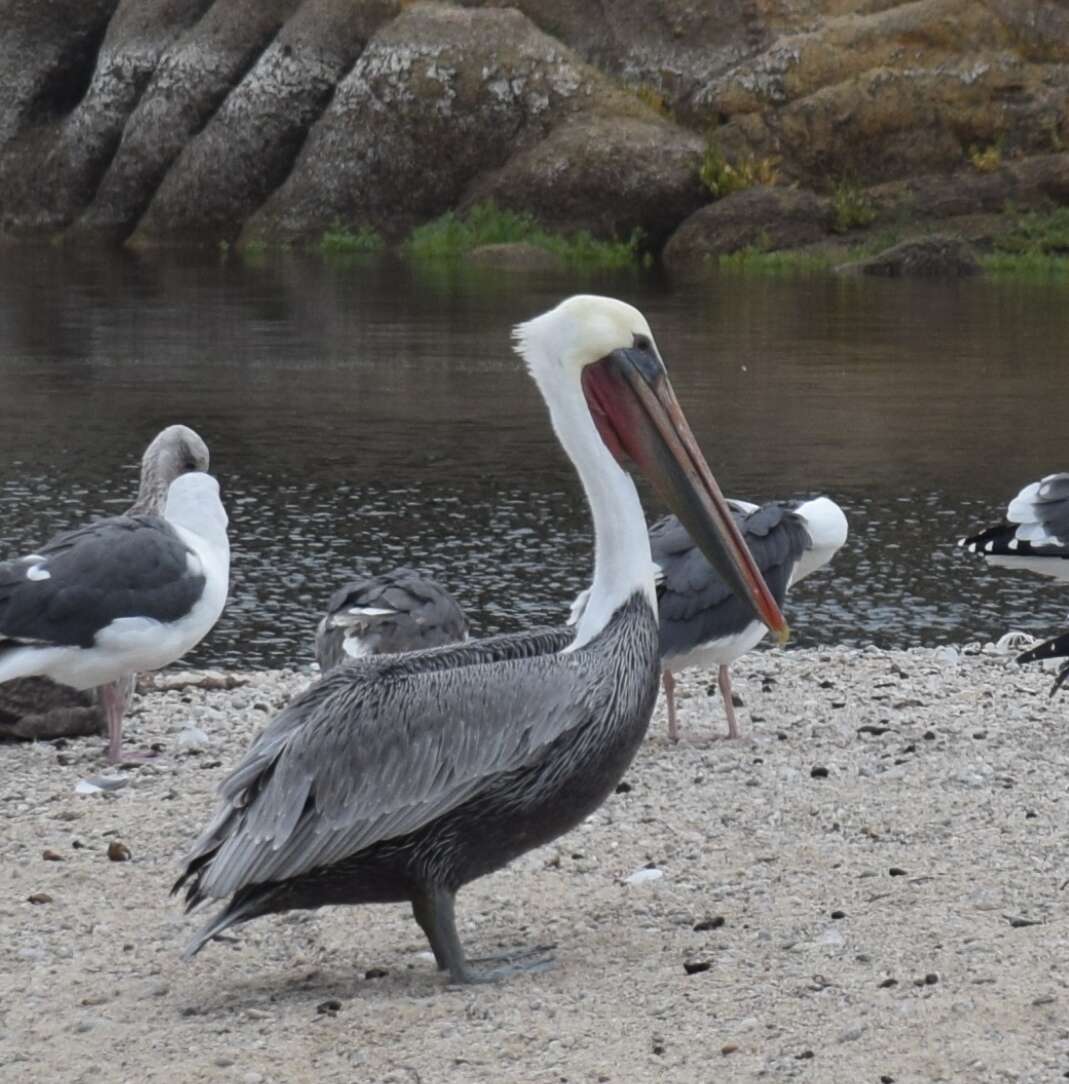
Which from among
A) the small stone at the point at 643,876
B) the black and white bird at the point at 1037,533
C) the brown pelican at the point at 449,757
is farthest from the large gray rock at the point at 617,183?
the brown pelican at the point at 449,757

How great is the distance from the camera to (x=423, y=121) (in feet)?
146

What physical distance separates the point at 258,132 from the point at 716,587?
128 ft

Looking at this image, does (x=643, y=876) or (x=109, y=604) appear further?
(x=109, y=604)

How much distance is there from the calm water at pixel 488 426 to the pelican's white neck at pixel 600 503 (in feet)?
17.8

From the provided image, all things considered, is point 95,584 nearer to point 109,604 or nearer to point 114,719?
point 109,604

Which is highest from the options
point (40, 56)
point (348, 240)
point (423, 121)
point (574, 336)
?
point (40, 56)

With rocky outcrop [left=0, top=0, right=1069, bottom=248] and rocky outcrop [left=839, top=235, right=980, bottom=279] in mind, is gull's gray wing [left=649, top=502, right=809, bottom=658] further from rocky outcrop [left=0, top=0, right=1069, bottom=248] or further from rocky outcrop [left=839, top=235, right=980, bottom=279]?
rocky outcrop [left=0, top=0, right=1069, bottom=248]

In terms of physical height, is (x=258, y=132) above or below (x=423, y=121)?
below

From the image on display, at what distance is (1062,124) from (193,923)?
39520 mm

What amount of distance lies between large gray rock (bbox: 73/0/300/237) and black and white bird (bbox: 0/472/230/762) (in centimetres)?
3993

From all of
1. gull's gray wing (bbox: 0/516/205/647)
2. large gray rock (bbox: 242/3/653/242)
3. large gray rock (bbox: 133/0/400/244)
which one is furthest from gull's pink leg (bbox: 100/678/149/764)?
large gray rock (bbox: 133/0/400/244)

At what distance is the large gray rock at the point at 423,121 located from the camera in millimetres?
44406

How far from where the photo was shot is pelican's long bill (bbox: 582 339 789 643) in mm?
5887

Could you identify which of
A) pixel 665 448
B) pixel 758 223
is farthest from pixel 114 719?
pixel 758 223
